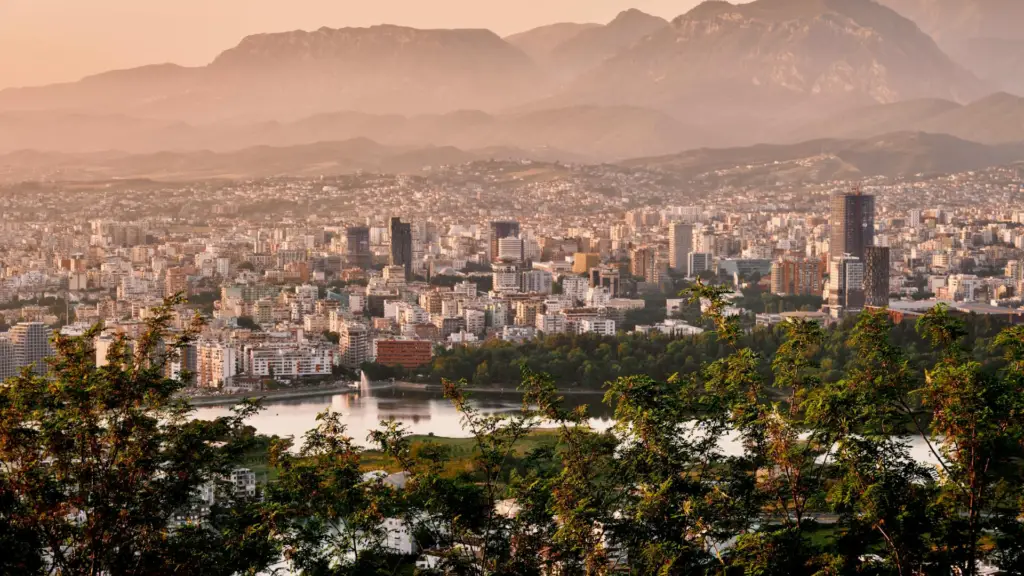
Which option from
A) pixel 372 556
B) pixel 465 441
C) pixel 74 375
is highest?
pixel 74 375

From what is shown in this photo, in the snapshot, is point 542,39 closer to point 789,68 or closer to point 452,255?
point 789,68

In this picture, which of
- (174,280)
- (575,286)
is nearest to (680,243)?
(575,286)

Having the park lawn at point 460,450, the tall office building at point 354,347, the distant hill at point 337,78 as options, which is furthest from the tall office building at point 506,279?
the distant hill at point 337,78

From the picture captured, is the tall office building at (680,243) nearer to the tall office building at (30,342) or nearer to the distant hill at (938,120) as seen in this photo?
the tall office building at (30,342)

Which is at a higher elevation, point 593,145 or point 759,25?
point 759,25

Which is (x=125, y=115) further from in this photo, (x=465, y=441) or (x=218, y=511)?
(x=218, y=511)

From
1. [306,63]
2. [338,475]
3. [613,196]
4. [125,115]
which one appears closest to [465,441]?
[338,475]

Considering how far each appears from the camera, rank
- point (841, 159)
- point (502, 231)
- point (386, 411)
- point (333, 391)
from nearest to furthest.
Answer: point (386, 411)
point (333, 391)
point (502, 231)
point (841, 159)

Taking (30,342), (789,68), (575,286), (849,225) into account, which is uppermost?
(789,68)
